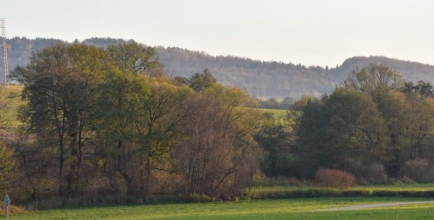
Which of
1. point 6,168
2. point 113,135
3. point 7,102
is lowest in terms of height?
point 6,168

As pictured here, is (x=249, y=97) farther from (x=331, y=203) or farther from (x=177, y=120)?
(x=331, y=203)

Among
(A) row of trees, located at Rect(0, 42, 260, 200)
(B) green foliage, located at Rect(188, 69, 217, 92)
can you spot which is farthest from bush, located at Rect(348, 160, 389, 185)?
(B) green foliage, located at Rect(188, 69, 217, 92)

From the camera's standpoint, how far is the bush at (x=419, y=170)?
77.6 m

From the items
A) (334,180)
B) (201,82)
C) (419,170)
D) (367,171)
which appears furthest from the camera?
(419,170)

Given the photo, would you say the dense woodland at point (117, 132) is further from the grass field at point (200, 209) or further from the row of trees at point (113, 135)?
the grass field at point (200, 209)

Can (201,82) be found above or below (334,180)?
above

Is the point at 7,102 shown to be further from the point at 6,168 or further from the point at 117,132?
the point at 117,132

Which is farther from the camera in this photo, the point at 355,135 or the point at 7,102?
the point at 355,135

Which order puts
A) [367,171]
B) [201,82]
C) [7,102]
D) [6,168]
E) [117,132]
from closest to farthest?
1. [6,168]
2. [7,102]
3. [117,132]
4. [201,82]
5. [367,171]

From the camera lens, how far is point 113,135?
5825 cm

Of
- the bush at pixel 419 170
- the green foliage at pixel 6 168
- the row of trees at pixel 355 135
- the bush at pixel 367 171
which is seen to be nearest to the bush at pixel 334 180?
the bush at pixel 367 171

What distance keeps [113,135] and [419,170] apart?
132ft

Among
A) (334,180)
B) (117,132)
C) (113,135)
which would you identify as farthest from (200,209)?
(334,180)

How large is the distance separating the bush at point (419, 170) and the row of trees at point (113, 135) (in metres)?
26.2
